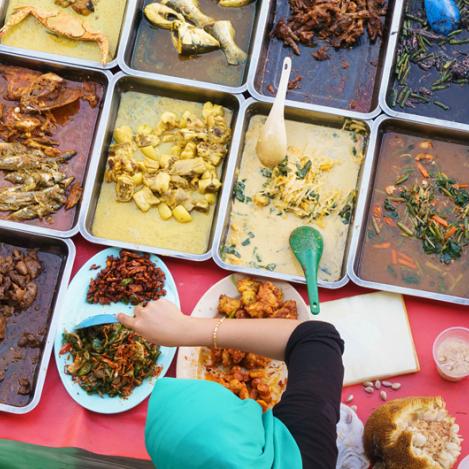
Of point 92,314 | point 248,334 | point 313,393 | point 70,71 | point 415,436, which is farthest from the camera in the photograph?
point 70,71

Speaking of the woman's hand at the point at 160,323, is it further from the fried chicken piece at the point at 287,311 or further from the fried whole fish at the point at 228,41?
the fried whole fish at the point at 228,41

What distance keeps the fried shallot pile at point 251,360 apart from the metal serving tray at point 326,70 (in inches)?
37.3

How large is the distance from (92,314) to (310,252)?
3.27 feet

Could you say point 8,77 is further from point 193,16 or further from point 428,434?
point 428,434

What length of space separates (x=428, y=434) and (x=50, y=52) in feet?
7.95

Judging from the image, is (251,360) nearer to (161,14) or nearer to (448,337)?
(448,337)

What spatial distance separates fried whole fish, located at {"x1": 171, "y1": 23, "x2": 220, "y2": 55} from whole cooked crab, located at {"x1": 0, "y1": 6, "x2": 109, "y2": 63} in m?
0.35

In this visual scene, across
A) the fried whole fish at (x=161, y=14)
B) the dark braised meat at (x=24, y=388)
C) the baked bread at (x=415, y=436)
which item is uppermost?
the fried whole fish at (x=161, y=14)

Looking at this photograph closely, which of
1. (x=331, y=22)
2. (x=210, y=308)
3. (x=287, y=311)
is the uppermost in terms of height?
(x=331, y=22)

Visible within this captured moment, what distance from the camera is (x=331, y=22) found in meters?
2.72

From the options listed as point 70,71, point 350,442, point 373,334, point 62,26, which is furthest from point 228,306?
point 62,26

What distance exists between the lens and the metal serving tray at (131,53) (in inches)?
104

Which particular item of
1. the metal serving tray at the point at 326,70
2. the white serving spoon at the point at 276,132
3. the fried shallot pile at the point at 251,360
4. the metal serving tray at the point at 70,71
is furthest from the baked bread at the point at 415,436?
the metal serving tray at the point at 70,71

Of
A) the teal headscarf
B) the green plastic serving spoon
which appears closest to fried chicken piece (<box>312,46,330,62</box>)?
the green plastic serving spoon
